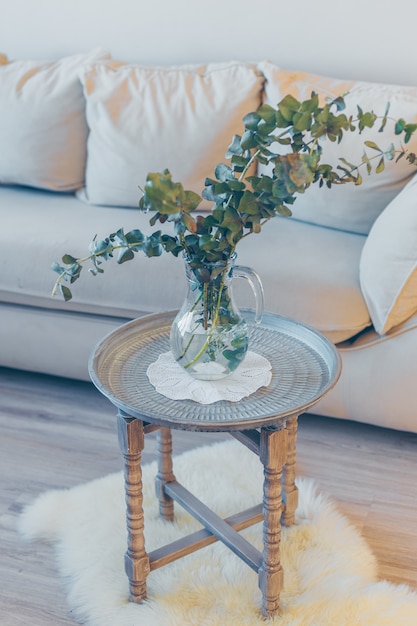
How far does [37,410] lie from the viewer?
2291mm

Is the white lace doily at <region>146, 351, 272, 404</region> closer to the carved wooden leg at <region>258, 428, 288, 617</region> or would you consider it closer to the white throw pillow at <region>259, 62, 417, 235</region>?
the carved wooden leg at <region>258, 428, 288, 617</region>

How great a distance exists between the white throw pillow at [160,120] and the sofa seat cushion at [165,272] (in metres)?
0.17

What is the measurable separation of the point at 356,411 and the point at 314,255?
0.43m

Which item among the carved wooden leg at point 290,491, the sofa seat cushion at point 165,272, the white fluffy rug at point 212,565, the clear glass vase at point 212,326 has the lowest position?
the white fluffy rug at point 212,565

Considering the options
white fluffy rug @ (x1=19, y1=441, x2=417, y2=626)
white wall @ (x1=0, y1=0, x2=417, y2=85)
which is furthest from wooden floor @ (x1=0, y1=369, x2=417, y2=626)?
white wall @ (x1=0, y1=0, x2=417, y2=85)

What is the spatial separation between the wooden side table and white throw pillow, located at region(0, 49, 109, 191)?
1.06m

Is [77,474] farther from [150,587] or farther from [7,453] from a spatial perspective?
[150,587]

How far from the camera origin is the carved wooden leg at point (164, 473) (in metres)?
1.72

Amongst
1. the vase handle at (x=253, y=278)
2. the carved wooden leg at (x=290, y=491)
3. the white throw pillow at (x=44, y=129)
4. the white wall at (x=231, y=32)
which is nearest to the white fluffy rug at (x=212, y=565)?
the carved wooden leg at (x=290, y=491)

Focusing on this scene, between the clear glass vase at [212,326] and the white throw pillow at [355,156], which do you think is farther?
the white throw pillow at [355,156]

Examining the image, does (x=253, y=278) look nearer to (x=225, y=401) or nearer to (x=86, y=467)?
(x=225, y=401)

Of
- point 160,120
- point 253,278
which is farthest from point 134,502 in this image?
point 160,120

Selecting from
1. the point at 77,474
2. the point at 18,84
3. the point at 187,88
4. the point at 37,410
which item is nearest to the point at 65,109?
the point at 18,84

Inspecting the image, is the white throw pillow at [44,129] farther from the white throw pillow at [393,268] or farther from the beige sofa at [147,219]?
the white throw pillow at [393,268]
